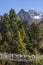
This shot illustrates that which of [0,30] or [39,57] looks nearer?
[39,57]

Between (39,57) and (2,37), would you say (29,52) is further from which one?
(2,37)

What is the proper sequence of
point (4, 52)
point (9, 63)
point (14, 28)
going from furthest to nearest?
point (14, 28)
point (4, 52)
point (9, 63)

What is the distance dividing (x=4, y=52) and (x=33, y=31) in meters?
6.27

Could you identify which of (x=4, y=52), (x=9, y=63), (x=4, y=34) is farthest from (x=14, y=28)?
(x=9, y=63)

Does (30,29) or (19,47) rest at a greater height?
(30,29)

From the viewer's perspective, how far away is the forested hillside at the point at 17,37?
120ft

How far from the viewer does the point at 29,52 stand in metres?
37.7

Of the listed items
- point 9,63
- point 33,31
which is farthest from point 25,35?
point 9,63

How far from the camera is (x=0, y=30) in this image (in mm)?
40344

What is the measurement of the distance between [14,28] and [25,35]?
6.65 feet

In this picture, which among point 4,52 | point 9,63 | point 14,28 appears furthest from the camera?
point 14,28

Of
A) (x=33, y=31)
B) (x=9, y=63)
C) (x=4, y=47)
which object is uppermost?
(x=33, y=31)

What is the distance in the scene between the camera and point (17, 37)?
123ft

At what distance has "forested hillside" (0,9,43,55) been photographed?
120 feet
